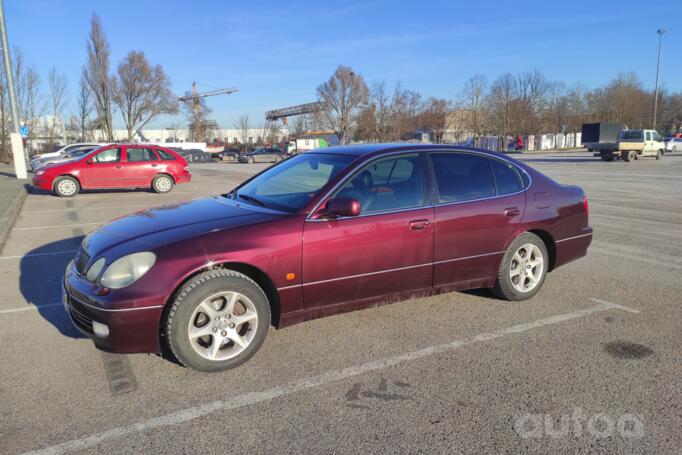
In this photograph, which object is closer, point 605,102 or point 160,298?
point 160,298

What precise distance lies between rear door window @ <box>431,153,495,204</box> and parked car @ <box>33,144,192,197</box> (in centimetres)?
1300

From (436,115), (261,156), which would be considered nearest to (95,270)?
(261,156)

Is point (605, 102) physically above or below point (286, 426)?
above

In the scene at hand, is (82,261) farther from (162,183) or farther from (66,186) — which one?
(162,183)

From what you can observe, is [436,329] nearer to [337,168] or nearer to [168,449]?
[337,168]

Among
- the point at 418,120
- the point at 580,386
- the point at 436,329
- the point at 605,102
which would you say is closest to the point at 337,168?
the point at 436,329

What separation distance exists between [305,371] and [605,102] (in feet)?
251

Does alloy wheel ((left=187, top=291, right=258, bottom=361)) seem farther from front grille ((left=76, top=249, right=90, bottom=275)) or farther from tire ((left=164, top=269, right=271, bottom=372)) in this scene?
front grille ((left=76, top=249, right=90, bottom=275))

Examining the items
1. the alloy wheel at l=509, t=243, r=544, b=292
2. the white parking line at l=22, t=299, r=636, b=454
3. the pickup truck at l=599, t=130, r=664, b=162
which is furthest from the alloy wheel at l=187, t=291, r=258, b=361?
the pickup truck at l=599, t=130, r=664, b=162

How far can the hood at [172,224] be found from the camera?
3.46m

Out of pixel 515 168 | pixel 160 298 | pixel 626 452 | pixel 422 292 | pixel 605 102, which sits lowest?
pixel 626 452

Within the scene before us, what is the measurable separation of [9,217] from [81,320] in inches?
311

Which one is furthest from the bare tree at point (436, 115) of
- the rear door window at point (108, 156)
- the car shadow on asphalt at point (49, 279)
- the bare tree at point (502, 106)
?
the car shadow on asphalt at point (49, 279)

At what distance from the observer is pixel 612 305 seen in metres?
4.75
